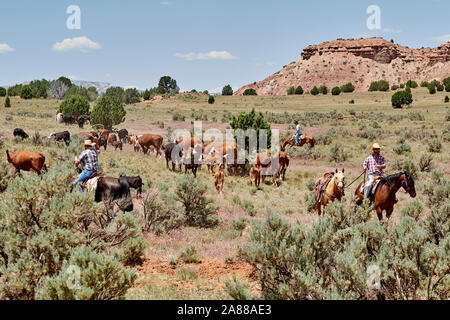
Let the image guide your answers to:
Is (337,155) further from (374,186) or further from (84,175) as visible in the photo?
(84,175)

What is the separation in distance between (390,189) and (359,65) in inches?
5739

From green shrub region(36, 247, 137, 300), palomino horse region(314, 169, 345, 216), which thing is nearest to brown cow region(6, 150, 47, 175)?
palomino horse region(314, 169, 345, 216)

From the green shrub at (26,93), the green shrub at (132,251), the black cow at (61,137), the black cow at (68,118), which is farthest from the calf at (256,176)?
the green shrub at (26,93)

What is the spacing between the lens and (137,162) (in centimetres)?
2392

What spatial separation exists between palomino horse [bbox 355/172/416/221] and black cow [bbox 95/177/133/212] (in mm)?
7077

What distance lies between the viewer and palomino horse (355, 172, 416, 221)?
10.9 m

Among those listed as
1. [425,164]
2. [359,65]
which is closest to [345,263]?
[425,164]

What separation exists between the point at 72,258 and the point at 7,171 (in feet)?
41.2

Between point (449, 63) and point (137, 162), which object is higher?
point (449, 63)

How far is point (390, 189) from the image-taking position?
36.3 ft

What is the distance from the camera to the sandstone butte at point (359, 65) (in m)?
132

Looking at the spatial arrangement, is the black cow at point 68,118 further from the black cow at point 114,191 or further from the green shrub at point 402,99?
the green shrub at point 402,99
